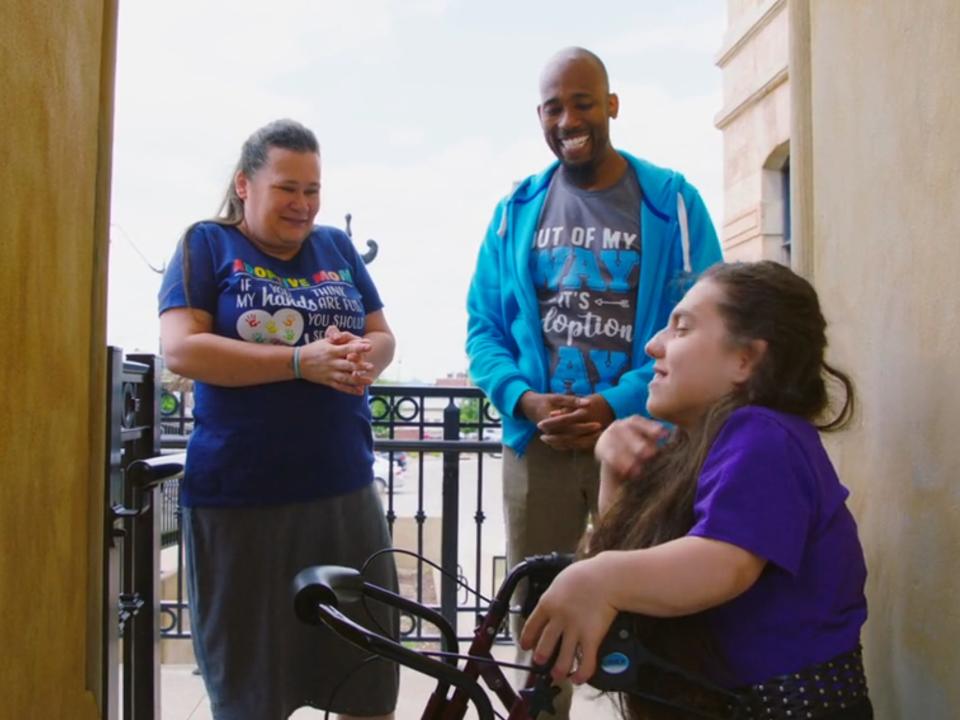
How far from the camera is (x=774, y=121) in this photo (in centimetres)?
824

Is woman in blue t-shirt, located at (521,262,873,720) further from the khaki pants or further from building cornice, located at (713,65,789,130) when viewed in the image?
building cornice, located at (713,65,789,130)

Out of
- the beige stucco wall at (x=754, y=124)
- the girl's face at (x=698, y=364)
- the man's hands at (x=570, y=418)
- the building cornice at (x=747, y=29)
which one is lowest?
the man's hands at (x=570, y=418)

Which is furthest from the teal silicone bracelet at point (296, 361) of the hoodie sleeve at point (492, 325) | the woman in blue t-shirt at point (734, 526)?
the woman in blue t-shirt at point (734, 526)

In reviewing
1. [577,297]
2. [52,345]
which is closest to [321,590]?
[52,345]

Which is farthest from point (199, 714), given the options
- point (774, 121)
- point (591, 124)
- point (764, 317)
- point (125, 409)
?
point (774, 121)

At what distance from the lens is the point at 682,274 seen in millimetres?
2260

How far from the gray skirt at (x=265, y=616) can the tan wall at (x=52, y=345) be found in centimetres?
52

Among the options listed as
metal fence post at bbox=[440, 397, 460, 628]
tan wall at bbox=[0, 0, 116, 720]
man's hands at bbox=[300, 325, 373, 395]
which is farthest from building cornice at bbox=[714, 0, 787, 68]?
tan wall at bbox=[0, 0, 116, 720]

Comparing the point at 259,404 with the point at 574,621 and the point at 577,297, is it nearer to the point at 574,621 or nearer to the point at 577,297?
the point at 577,297

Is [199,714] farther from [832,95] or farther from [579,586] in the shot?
[832,95]

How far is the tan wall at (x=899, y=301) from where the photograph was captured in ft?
4.78

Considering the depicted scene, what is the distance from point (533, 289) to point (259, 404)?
2.35 ft

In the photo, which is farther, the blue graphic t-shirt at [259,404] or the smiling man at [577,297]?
the smiling man at [577,297]

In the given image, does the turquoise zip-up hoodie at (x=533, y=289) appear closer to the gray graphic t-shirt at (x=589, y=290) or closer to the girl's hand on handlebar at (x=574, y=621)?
the gray graphic t-shirt at (x=589, y=290)
